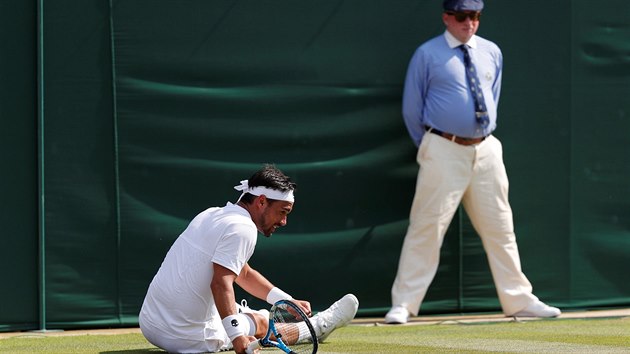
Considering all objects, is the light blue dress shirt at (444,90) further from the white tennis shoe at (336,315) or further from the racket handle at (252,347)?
the racket handle at (252,347)

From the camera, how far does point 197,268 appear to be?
755cm

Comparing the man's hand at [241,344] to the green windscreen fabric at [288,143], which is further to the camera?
the green windscreen fabric at [288,143]

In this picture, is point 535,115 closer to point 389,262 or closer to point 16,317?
point 389,262

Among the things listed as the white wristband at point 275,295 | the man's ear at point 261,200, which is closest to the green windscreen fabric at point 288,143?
the white wristband at point 275,295

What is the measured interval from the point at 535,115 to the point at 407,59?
114 centimetres

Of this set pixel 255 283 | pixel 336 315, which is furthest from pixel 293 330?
pixel 336 315

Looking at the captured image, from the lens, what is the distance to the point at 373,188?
10.8m

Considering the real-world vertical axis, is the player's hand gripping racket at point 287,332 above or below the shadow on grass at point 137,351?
above

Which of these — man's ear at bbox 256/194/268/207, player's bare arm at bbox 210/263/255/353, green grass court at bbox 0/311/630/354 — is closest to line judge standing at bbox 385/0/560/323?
green grass court at bbox 0/311/630/354

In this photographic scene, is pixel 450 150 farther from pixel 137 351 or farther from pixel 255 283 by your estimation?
pixel 137 351

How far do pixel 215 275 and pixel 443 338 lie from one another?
2203mm

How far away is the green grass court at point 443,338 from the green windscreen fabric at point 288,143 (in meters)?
0.47

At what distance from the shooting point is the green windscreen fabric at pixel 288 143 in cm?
994

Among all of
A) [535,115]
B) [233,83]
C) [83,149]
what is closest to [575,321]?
[535,115]
